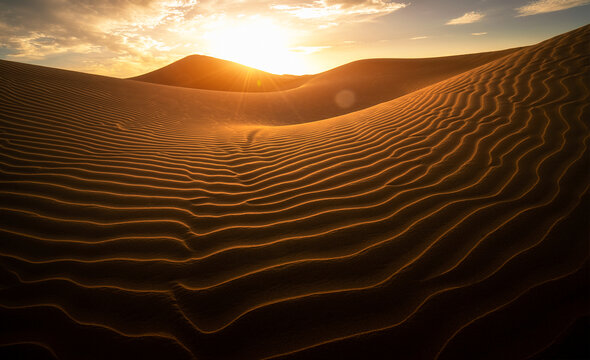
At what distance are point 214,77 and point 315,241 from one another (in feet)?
135

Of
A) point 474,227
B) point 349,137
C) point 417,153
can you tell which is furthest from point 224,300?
point 349,137

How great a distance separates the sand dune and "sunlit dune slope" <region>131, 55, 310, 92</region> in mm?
32015

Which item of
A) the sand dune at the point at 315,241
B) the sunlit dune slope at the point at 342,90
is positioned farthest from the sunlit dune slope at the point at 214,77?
the sand dune at the point at 315,241

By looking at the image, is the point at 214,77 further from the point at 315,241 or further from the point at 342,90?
the point at 315,241

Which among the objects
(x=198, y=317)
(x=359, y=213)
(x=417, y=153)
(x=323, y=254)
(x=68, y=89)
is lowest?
(x=198, y=317)

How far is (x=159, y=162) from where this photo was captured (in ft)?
11.8

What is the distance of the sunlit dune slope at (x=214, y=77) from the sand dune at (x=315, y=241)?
1260 inches

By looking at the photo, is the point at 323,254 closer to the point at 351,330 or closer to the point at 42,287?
the point at 351,330

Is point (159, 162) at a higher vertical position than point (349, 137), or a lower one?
lower

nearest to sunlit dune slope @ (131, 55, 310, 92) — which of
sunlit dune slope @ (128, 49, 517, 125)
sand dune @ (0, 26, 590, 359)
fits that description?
sunlit dune slope @ (128, 49, 517, 125)

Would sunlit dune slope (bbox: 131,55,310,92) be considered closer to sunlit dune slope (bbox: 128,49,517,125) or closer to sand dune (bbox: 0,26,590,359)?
sunlit dune slope (bbox: 128,49,517,125)

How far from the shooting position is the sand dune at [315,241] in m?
1.35

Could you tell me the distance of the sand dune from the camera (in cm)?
135

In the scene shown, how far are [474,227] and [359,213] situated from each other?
843 millimetres
